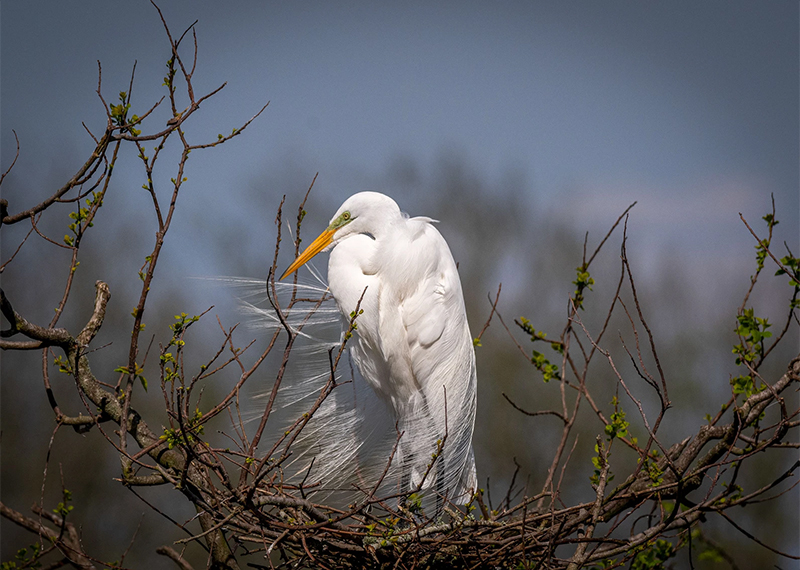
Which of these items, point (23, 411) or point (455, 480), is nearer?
point (455, 480)

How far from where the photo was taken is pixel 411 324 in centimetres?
237

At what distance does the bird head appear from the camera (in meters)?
2.28

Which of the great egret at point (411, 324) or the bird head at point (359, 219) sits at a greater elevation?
the bird head at point (359, 219)

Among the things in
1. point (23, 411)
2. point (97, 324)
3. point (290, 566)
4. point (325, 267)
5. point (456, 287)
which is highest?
point (23, 411)

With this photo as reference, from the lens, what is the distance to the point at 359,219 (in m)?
2.31

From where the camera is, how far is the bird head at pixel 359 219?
2.28m

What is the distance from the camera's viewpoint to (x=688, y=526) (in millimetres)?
1468

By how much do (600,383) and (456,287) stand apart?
542cm

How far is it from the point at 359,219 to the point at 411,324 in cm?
44

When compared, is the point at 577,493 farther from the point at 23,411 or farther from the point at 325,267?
the point at 23,411

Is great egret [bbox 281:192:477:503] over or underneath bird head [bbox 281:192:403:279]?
underneath

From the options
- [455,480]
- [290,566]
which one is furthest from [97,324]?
[455,480]

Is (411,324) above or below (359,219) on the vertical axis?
below

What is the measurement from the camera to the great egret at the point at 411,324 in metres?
2.29
